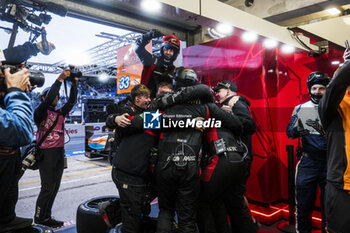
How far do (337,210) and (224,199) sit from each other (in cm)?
115

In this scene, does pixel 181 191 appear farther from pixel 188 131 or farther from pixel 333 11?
pixel 333 11

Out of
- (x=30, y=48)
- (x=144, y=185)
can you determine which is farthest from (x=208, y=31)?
(x=144, y=185)

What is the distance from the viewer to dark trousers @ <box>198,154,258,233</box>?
2.15 metres

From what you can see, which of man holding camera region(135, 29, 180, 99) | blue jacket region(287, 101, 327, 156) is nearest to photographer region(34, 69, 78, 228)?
man holding camera region(135, 29, 180, 99)

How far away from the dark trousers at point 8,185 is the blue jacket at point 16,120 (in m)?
0.56

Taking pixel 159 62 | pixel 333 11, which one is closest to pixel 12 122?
pixel 159 62

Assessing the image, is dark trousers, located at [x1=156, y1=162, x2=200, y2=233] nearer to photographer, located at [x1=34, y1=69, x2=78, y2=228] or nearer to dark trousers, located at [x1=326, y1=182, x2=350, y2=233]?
dark trousers, located at [x1=326, y1=182, x2=350, y2=233]

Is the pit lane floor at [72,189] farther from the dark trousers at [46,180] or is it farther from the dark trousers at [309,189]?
the dark trousers at [309,189]

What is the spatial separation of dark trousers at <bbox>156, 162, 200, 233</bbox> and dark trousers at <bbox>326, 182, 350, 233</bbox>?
0.95 metres

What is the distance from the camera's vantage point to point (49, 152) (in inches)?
126

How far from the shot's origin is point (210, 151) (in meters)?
2.25

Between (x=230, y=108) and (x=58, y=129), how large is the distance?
2320 mm

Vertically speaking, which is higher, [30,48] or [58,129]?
[30,48]

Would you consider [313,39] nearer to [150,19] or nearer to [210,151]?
[210,151]
